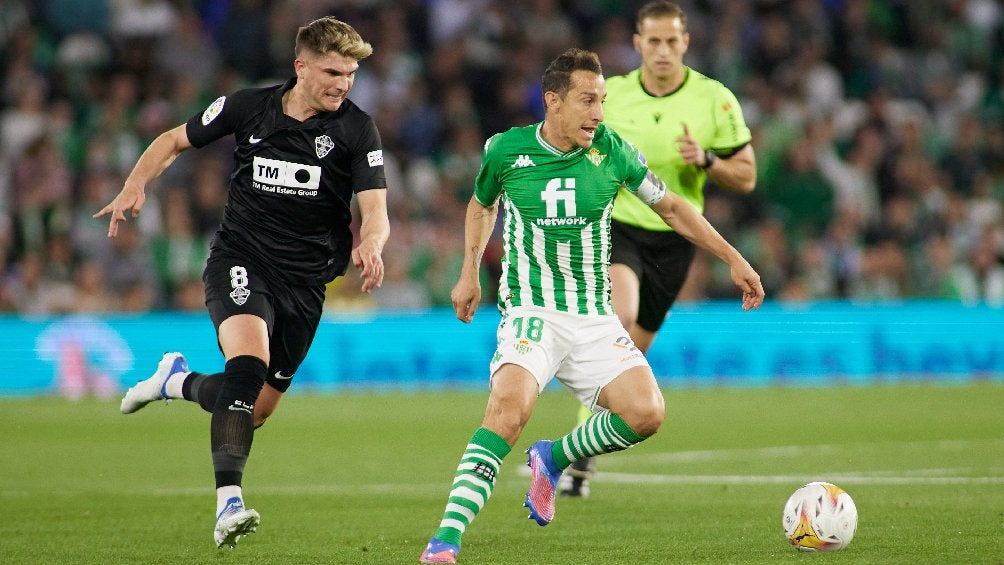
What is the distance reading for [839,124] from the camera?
21047 millimetres

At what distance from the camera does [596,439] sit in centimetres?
726

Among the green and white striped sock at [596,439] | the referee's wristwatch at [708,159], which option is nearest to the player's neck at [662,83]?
the referee's wristwatch at [708,159]

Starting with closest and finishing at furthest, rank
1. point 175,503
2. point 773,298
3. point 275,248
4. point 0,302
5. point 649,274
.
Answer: point 275,248
point 175,503
point 649,274
point 0,302
point 773,298

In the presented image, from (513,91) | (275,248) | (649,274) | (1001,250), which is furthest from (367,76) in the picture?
(275,248)

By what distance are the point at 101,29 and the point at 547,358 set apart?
14393mm

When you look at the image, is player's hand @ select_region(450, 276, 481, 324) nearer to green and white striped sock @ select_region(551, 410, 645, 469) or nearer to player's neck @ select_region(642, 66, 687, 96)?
green and white striped sock @ select_region(551, 410, 645, 469)

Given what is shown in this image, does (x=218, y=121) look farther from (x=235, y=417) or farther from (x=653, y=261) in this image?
(x=653, y=261)

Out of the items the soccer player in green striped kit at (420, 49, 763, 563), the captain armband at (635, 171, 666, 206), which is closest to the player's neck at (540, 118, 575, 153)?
the soccer player in green striped kit at (420, 49, 763, 563)

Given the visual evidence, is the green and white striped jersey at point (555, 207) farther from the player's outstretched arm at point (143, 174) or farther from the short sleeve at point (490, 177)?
the player's outstretched arm at point (143, 174)

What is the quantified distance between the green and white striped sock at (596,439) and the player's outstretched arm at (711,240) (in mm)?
816

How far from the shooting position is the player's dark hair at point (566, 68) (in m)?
7.13

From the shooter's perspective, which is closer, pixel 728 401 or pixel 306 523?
pixel 306 523

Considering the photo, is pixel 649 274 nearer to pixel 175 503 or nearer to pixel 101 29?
pixel 175 503

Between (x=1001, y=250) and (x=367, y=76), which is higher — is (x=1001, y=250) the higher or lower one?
the lower one
